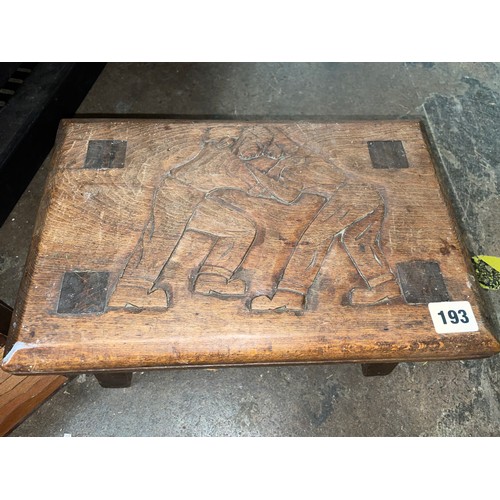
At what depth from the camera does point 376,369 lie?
5.50ft

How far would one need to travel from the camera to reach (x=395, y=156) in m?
1.60

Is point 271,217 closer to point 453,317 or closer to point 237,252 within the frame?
point 237,252

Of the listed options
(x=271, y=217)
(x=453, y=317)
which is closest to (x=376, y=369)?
(x=453, y=317)

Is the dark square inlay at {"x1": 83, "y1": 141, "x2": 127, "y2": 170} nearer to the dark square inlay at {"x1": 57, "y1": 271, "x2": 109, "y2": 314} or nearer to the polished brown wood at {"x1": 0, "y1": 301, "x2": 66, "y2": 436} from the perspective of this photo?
the dark square inlay at {"x1": 57, "y1": 271, "x2": 109, "y2": 314}

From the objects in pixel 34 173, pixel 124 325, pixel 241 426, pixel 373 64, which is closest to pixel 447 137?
pixel 373 64

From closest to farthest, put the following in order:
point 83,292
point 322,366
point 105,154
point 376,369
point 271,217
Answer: point 83,292, point 271,217, point 105,154, point 376,369, point 322,366

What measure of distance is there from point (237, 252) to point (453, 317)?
0.67 meters

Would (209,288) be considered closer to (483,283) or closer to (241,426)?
(241,426)

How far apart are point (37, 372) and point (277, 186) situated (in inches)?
36.9

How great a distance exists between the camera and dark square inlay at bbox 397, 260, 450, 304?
1335 mm

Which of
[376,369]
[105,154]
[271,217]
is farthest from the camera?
[376,369]

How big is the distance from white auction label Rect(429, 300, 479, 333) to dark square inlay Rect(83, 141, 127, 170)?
3.73 feet

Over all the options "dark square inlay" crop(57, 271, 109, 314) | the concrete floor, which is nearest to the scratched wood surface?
"dark square inlay" crop(57, 271, 109, 314)

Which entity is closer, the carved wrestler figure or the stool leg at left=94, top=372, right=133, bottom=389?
the carved wrestler figure
